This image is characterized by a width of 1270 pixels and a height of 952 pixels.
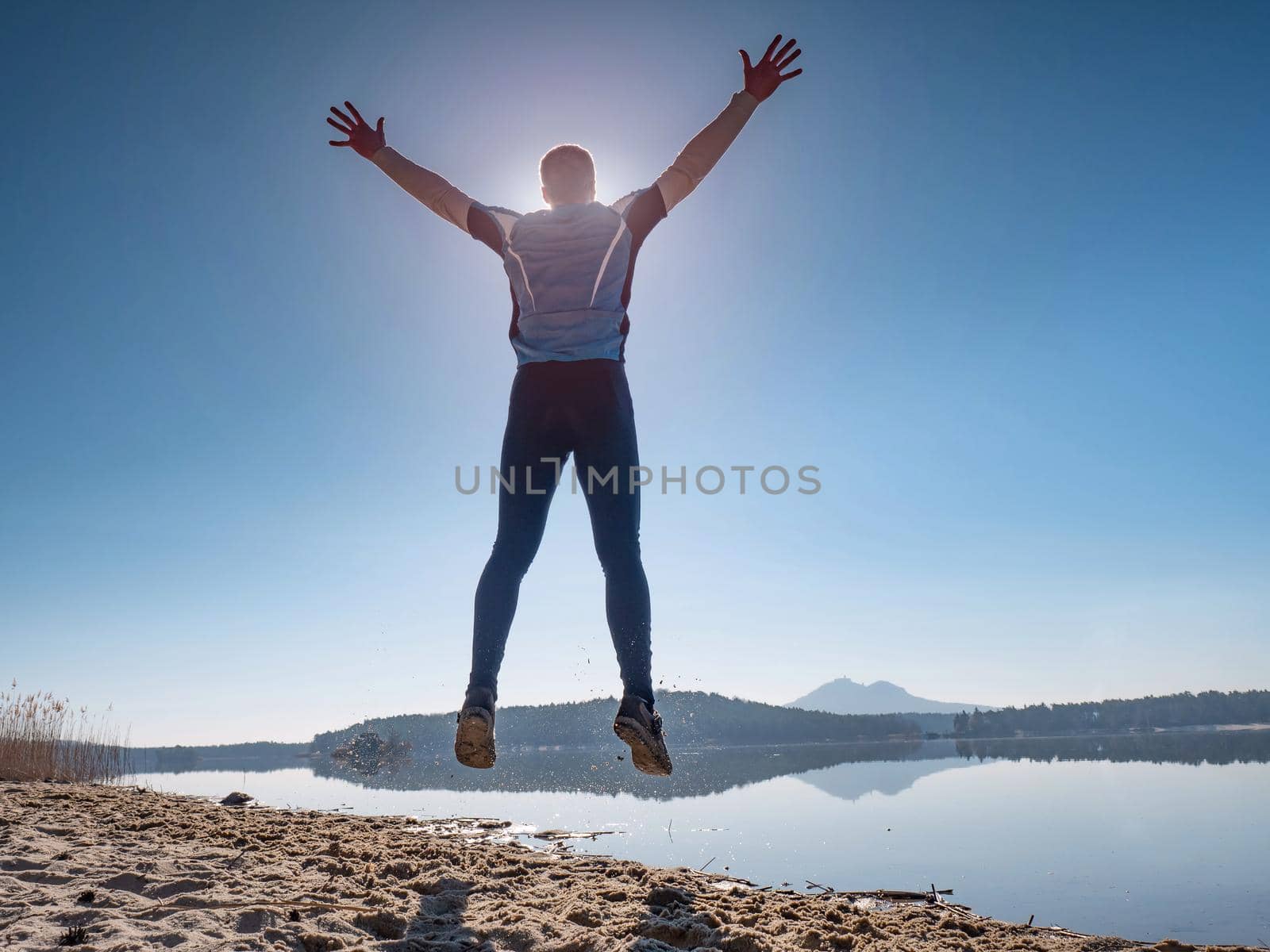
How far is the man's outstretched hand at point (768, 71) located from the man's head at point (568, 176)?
2.85 ft

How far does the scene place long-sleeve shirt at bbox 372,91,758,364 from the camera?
123 inches

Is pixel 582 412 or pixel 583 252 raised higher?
pixel 583 252

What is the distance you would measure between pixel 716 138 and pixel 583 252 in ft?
2.85

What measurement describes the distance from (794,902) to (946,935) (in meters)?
0.70

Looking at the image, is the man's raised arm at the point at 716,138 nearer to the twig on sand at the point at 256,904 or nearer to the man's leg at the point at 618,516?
the man's leg at the point at 618,516

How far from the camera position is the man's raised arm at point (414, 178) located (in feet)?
11.4

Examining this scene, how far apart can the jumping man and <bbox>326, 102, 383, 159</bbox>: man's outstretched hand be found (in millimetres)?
865

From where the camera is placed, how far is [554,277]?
3170mm

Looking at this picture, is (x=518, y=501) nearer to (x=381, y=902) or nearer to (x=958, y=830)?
(x=381, y=902)

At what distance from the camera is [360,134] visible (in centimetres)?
370

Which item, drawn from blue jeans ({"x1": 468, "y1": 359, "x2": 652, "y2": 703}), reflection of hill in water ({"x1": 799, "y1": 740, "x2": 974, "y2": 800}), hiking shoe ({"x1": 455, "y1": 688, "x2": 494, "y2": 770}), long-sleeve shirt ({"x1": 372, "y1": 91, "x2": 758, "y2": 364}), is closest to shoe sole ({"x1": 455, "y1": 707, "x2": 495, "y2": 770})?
hiking shoe ({"x1": 455, "y1": 688, "x2": 494, "y2": 770})

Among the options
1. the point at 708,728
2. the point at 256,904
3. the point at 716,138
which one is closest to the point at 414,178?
the point at 716,138

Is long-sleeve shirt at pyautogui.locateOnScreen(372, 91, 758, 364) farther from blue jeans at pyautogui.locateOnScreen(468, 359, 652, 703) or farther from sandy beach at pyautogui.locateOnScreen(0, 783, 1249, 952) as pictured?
sandy beach at pyautogui.locateOnScreen(0, 783, 1249, 952)

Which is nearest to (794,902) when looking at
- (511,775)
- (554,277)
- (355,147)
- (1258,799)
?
(554,277)
